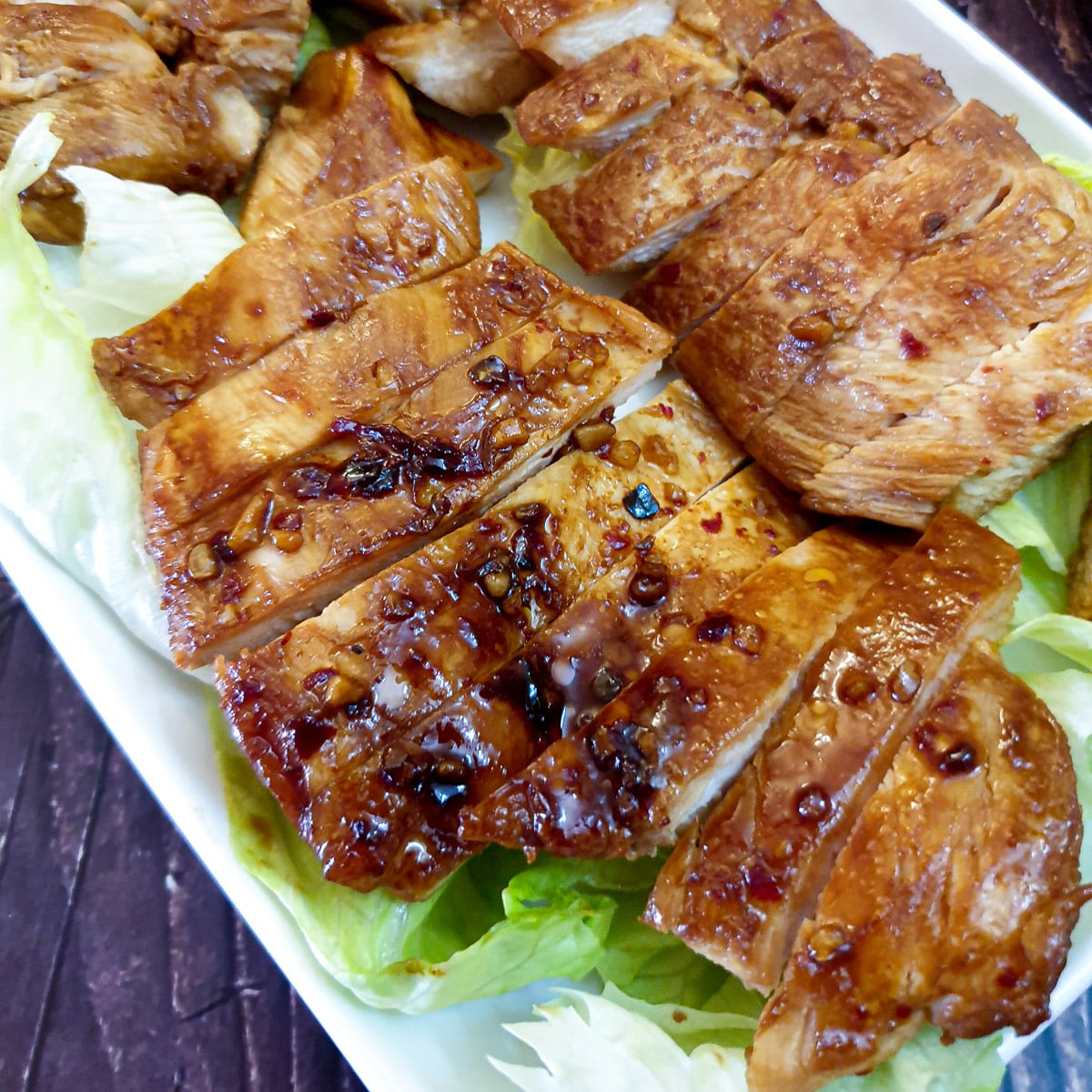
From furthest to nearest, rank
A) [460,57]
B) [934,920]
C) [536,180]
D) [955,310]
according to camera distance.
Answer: [536,180] < [460,57] < [955,310] < [934,920]

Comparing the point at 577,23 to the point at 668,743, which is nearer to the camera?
the point at 668,743

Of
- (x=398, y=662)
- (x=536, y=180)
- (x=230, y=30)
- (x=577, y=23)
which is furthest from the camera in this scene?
(x=536, y=180)

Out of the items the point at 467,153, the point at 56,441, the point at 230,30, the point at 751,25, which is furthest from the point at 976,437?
the point at 230,30

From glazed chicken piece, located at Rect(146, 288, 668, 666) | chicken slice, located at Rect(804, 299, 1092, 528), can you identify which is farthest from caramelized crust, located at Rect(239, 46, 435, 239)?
chicken slice, located at Rect(804, 299, 1092, 528)

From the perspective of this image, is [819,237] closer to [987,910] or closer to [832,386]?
[832,386]

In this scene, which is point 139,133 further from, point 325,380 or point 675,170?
point 675,170

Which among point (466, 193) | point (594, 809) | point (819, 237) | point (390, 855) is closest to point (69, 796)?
point (390, 855)

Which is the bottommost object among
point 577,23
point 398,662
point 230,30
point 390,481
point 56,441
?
point 56,441

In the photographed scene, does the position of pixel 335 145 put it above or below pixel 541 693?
above

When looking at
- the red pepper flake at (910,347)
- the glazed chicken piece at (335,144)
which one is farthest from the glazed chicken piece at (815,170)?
the glazed chicken piece at (335,144)
